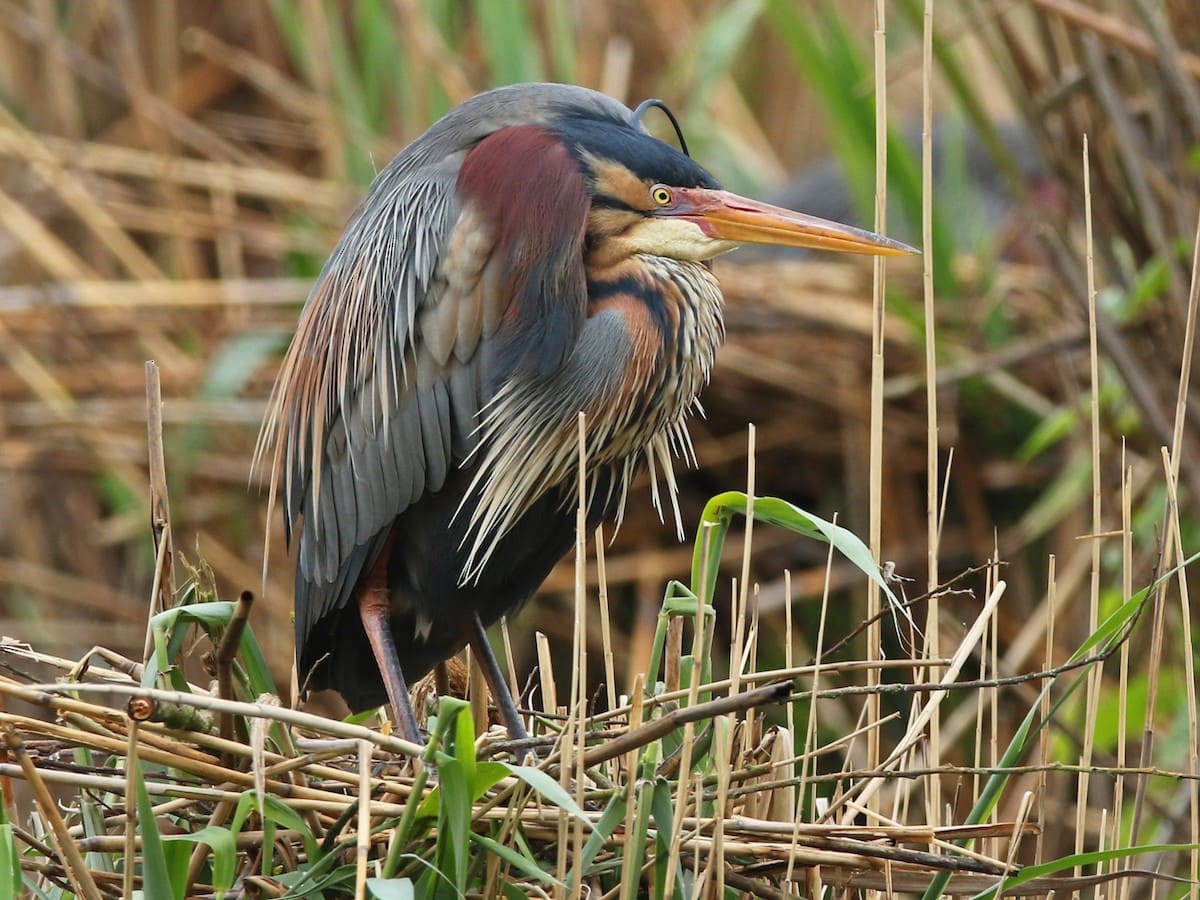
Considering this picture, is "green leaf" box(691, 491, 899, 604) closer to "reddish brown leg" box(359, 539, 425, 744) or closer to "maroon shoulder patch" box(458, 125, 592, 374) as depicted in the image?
"maroon shoulder patch" box(458, 125, 592, 374)

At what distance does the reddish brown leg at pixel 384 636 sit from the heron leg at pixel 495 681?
12 centimetres

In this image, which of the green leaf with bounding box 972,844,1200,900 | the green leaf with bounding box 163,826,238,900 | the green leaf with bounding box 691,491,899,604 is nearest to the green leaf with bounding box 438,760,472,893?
the green leaf with bounding box 163,826,238,900

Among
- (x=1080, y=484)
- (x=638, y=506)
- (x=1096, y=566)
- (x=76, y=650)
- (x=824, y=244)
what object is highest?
(x=824, y=244)

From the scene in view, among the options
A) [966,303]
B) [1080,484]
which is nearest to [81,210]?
[966,303]

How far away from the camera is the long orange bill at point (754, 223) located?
2.06 meters

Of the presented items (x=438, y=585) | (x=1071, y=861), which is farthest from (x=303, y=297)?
(x=1071, y=861)

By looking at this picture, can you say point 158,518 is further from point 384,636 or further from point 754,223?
point 754,223

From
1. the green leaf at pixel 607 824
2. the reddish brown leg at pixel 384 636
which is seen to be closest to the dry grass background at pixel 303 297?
the reddish brown leg at pixel 384 636

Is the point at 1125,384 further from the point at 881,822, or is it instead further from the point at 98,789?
the point at 98,789

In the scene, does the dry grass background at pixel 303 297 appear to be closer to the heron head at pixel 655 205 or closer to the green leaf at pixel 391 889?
the heron head at pixel 655 205

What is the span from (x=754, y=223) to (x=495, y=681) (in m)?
0.75

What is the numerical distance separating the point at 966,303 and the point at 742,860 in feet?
10.2

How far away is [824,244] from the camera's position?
2.07m

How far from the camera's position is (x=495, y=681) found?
7.68ft
